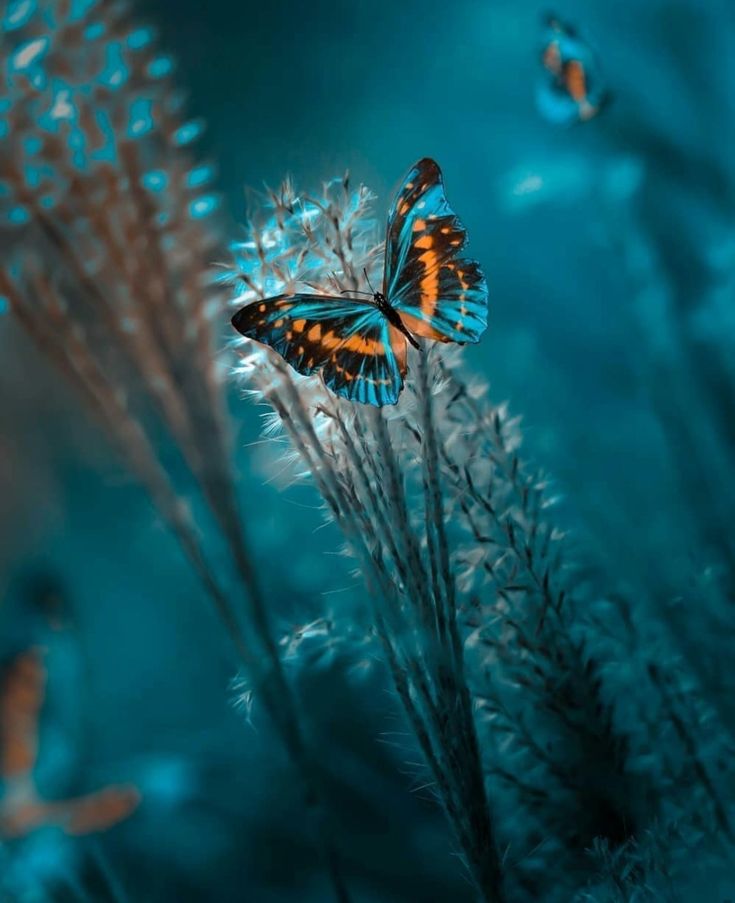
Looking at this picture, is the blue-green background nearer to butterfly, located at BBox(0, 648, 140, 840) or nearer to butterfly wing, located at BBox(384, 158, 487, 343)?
butterfly, located at BBox(0, 648, 140, 840)

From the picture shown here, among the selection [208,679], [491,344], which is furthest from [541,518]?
[208,679]

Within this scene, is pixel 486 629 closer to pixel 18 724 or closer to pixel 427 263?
pixel 427 263

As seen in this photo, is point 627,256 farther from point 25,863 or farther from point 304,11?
point 25,863

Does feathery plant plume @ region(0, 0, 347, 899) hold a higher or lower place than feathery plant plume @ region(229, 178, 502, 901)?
higher

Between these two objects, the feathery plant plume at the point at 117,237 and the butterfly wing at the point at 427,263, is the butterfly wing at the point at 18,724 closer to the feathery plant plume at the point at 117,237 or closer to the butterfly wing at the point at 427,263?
the feathery plant plume at the point at 117,237

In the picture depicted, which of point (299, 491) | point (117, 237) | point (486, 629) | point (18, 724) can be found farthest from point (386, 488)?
point (18, 724)

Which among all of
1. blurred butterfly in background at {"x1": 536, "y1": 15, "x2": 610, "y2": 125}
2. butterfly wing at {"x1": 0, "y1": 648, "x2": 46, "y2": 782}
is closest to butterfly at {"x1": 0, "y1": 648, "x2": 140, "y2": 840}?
butterfly wing at {"x1": 0, "y1": 648, "x2": 46, "y2": 782}

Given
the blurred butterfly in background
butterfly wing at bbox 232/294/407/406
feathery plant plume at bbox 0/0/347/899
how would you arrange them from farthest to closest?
the blurred butterfly in background
feathery plant plume at bbox 0/0/347/899
butterfly wing at bbox 232/294/407/406
